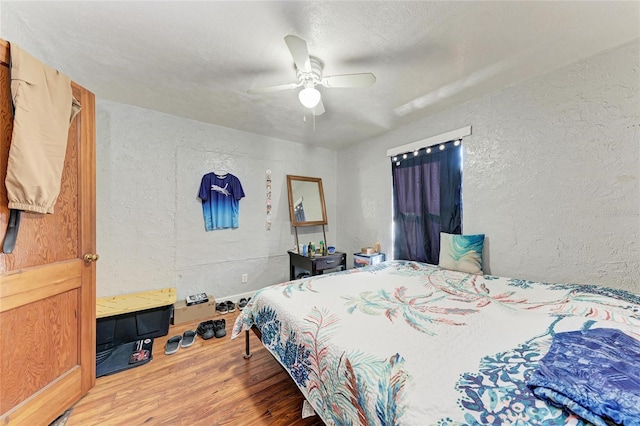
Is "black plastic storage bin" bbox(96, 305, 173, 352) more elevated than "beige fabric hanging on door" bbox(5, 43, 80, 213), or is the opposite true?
"beige fabric hanging on door" bbox(5, 43, 80, 213)

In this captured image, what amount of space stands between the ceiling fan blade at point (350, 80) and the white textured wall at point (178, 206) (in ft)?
6.21

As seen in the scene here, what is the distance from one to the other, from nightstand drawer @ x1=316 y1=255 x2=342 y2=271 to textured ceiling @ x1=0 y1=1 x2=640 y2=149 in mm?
1935

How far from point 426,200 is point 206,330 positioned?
9.14 ft

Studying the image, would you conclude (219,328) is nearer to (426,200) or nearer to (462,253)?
(462,253)

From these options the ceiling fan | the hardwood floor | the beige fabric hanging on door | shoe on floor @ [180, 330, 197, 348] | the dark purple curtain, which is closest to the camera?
the beige fabric hanging on door

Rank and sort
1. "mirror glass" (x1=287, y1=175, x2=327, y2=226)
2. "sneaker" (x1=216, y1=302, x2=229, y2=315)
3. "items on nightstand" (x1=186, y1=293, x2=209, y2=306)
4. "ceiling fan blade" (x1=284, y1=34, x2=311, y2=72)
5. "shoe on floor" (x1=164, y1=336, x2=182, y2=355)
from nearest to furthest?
"ceiling fan blade" (x1=284, y1=34, x2=311, y2=72) < "shoe on floor" (x1=164, y1=336, x2=182, y2=355) < "items on nightstand" (x1=186, y1=293, x2=209, y2=306) < "sneaker" (x1=216, y1=302, x2=229, y2=315) < "mirror glass" (x1=287, y1=175, x2=327, y2=226)

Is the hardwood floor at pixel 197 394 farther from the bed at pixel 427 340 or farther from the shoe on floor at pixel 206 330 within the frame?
the bed at pixel 427 340

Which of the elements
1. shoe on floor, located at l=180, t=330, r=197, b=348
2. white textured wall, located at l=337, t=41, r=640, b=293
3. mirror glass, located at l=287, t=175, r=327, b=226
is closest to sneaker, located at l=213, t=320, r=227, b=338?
shoe on floor, located at l=180, t=330, r=197, b=348

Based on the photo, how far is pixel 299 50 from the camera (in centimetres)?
138

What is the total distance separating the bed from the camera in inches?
29.1

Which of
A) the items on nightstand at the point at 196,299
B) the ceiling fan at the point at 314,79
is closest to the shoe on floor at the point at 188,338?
the items on nightstand at the point at 196,299

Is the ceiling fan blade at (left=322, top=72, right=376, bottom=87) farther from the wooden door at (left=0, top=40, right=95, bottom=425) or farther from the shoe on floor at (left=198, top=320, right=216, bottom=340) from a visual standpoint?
the shoe on floor at (left=198, top=320, right=216, bottom=340)

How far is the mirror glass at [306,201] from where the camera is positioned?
11.8ft

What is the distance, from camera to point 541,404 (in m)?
0.70
